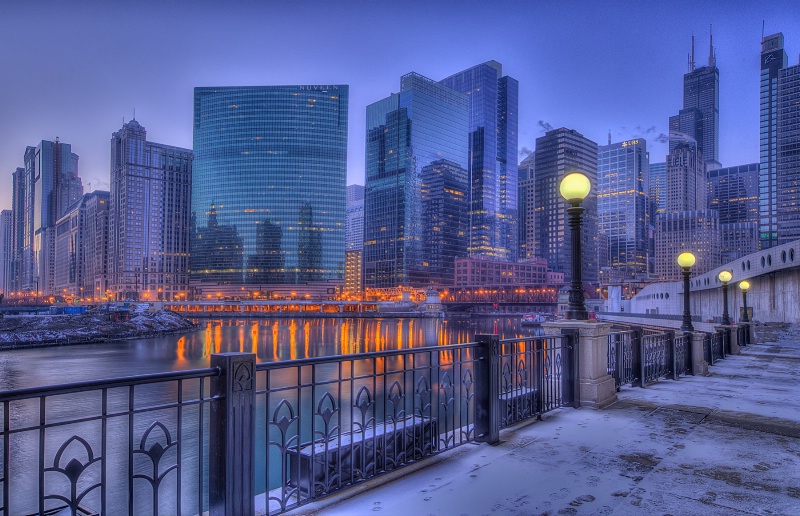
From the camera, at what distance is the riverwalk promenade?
4566 mm

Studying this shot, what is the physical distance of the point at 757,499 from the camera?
470 centimetres

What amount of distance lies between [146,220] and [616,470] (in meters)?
204

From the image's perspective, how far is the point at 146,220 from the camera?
7239 inches

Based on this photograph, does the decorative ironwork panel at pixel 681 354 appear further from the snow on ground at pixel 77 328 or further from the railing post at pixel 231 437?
the snow on ground at pixel 77 328

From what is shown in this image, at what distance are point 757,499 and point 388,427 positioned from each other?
3.78m

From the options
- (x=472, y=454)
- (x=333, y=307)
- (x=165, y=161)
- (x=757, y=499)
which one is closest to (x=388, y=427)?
(x=472, y=454)

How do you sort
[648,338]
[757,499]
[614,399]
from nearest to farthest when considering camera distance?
[757,499] → [614,399] → [648,338]

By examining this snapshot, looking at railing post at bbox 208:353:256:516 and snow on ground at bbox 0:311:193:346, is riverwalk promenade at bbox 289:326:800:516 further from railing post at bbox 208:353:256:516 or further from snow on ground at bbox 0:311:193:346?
snow on ground at bbox 0:311:193:346

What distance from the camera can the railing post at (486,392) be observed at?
6.52 metres

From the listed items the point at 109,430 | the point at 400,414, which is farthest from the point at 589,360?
the point at 109,430

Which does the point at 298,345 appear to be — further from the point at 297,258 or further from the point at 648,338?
the point at 297,258

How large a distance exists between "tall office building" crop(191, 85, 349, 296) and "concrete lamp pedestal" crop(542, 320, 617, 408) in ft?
546

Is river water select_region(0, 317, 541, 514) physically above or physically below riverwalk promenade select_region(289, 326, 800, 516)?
below

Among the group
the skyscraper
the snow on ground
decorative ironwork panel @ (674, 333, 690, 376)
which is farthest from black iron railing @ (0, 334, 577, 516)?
the skyscraper
